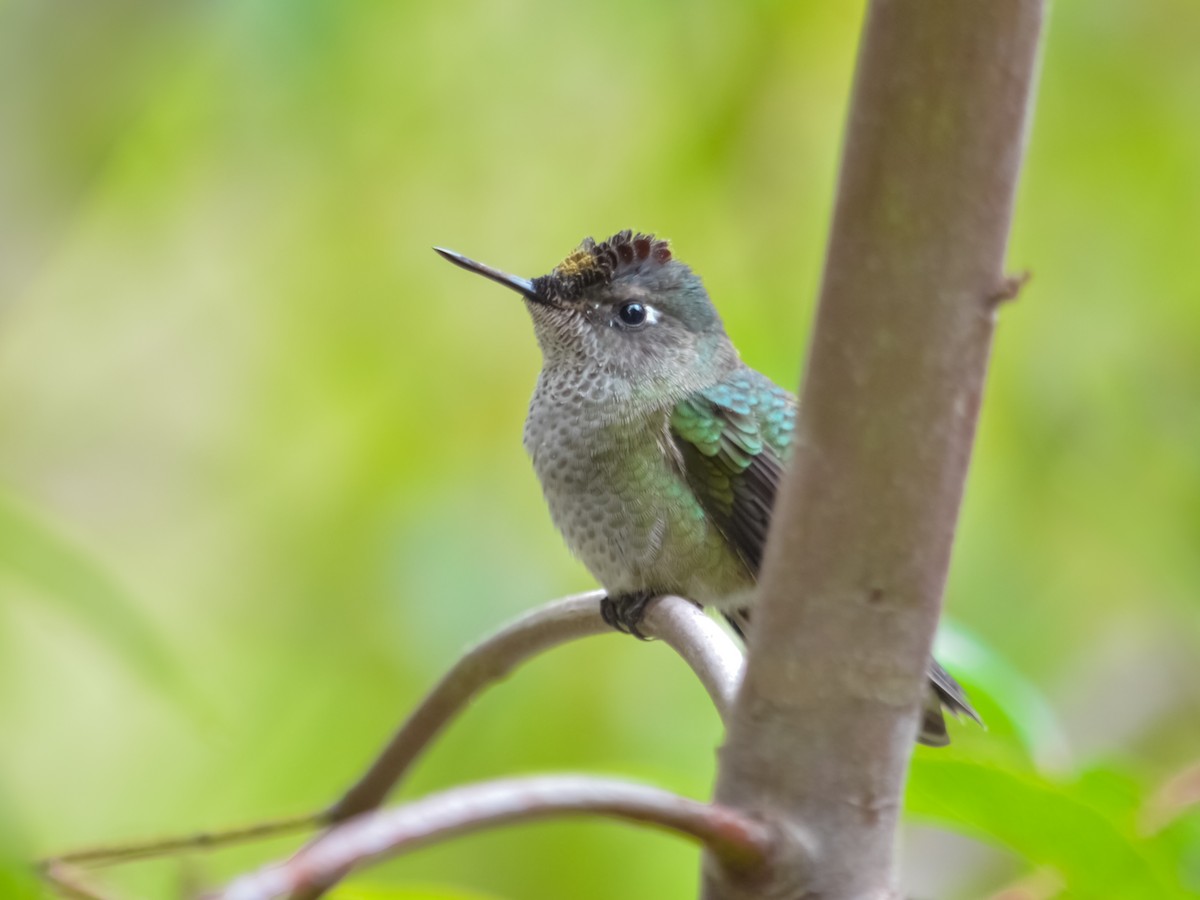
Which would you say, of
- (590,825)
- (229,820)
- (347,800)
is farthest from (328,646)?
(347,800)

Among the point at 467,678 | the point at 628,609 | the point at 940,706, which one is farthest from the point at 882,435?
the point at 940,706

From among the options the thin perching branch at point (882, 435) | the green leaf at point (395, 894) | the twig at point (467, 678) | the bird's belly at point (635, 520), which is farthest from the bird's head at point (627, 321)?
the thin perching branch at point (882, 435)

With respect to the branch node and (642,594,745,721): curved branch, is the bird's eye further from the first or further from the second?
the branch node

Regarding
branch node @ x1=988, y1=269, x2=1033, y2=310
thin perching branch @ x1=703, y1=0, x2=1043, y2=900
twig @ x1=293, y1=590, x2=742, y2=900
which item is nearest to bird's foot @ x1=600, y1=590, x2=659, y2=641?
twig @ x1=293, y1=590, x2=742, y2=900

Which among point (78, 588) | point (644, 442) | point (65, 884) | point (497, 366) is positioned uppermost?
point (497, 366)

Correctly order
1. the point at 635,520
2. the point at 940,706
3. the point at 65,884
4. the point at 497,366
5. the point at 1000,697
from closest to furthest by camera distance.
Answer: the point at 65,884, the point at 1000,697, the point at 940,706, the point at 635,520, the point at 497,366

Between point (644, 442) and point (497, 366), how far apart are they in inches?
52.7

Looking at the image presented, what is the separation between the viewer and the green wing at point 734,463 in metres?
2.16

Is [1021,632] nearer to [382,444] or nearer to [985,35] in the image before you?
[382,444]

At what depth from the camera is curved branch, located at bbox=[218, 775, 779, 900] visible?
0.61 meters

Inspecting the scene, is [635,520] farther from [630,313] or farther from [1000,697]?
[1000,697]

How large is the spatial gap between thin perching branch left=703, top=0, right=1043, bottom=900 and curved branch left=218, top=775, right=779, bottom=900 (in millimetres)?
122

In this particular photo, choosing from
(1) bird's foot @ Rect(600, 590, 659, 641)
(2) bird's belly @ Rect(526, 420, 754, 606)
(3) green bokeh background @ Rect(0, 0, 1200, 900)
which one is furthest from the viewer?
(3) green bokeh background @ Rect(0, 0, 1200, 900)

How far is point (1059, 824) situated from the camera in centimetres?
142
